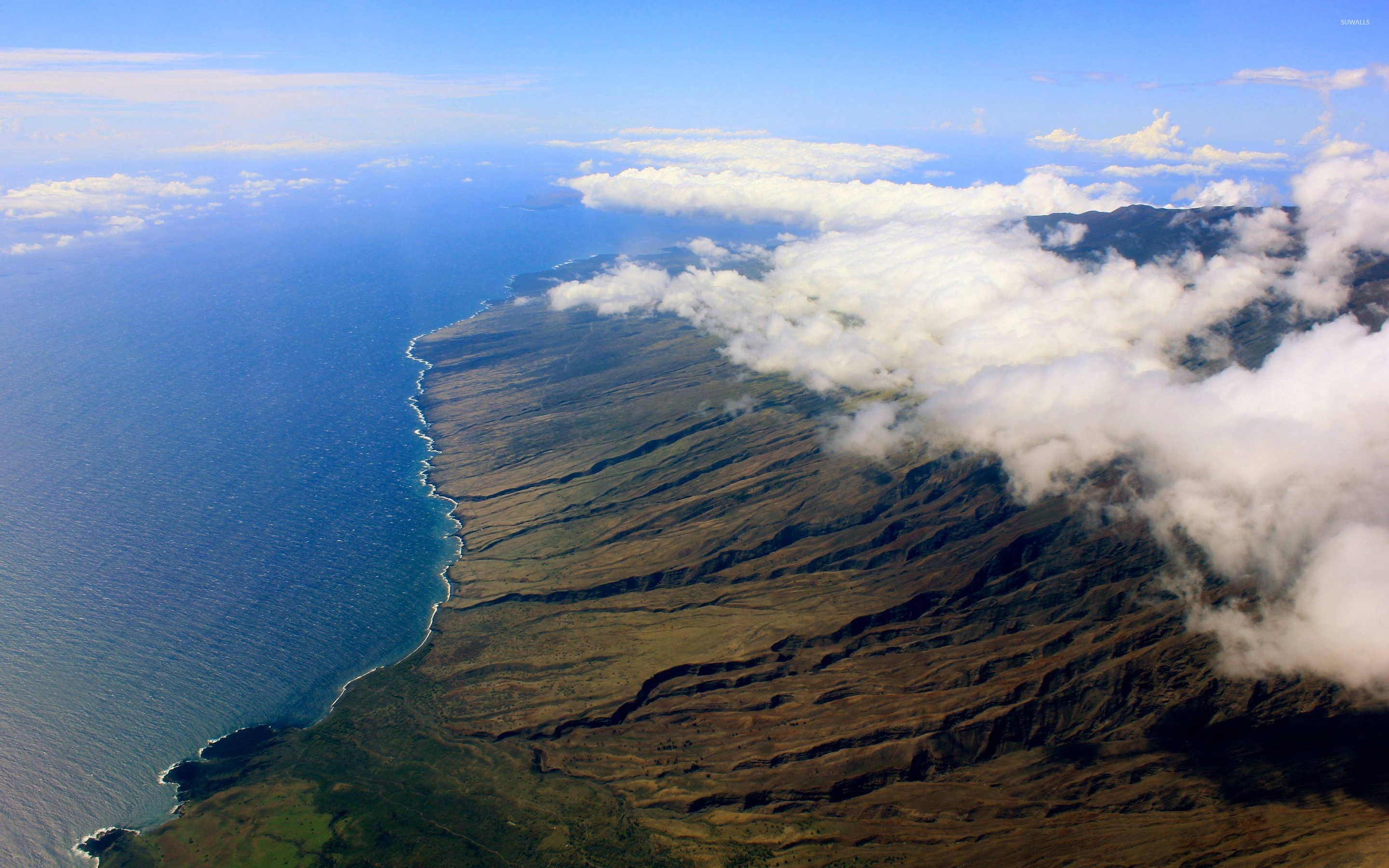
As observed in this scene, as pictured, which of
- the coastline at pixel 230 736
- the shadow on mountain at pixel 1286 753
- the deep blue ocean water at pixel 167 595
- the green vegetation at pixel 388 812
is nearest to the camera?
the coastline at pixel 230 736

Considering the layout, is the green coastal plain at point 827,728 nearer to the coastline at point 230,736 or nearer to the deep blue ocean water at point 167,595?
the coastline at point 230,736

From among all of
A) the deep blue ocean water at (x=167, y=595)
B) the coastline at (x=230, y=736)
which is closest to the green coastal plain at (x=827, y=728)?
the coastline at (x=230, y=736)

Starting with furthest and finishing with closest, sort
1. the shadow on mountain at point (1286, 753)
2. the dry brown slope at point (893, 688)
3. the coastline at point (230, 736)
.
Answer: the dry brown slope at point (893, 688) → the shadow on mountain at point (1286, 753) → the coastline at point (230, 736)

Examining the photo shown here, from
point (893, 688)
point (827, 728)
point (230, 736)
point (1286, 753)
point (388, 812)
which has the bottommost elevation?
point (388, 812)

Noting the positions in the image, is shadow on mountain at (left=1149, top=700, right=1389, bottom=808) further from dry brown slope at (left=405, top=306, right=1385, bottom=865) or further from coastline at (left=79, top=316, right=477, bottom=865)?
coastline at (left=79, top=316, right=477, bottom=865)

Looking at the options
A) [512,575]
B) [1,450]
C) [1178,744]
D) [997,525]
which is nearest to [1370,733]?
[1178,744]

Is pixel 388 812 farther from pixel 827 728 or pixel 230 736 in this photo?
pixel 827 728

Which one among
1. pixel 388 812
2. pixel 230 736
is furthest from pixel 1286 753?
pixel 230 736

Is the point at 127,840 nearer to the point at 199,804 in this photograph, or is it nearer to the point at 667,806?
the point at 199,804
